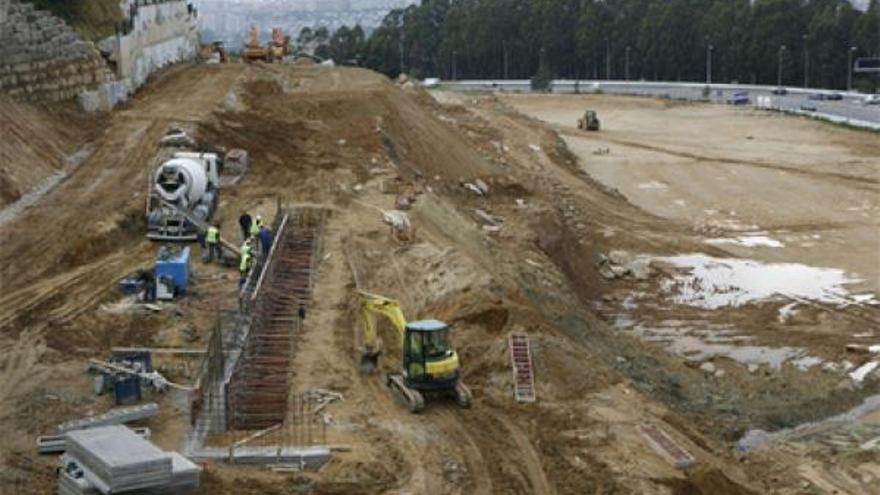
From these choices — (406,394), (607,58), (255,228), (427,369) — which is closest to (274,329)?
(255,228)

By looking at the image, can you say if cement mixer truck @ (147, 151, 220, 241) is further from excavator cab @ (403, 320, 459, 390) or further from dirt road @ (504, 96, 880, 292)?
dirt road @ (504, 96, 880, 292)

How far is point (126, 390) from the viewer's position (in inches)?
894

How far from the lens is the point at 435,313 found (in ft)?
96.2

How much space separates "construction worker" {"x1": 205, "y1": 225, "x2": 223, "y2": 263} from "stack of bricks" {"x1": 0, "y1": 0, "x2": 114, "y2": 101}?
14.7 meters

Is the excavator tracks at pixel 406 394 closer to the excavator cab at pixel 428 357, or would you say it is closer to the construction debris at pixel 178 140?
the excavator cab at pixel 428 357

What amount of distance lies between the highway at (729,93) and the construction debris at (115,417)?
243ft

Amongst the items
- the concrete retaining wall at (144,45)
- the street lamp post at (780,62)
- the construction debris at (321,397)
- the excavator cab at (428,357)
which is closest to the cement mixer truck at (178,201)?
the construction debris at (321,397)

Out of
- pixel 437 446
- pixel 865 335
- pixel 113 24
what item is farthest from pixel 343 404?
pixel 113 24

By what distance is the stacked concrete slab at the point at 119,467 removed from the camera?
690 inches

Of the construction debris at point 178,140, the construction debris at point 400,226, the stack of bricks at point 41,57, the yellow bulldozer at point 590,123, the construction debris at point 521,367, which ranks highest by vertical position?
the stack of bricks at point 41,57

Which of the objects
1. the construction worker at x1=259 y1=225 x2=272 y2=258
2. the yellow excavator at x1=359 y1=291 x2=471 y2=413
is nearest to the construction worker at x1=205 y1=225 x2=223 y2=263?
the construction worker at x1=259 y1=225 x2=272 y2=258

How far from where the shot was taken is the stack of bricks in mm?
42938

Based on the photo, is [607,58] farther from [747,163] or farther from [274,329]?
[274,329]

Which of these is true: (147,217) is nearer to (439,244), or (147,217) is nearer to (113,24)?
(439,244)
